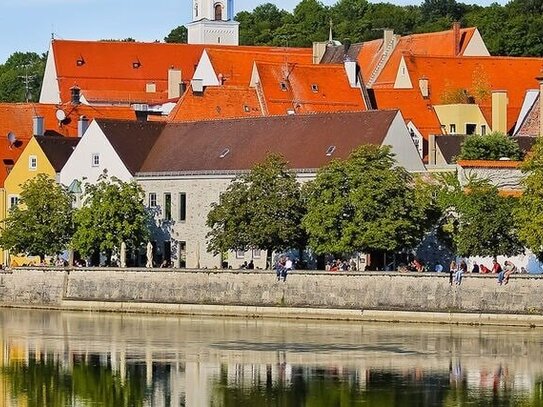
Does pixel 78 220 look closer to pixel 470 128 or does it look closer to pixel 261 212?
pixel 261 212

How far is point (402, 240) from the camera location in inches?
3250

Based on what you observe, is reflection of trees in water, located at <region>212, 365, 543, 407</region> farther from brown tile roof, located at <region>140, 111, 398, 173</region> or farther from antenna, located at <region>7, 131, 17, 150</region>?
antenna, located at <region>7, 131, 17, 150</region>

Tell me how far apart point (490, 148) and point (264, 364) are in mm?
38204

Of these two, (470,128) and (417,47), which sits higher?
(417,47)

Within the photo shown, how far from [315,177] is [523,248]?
10156 mm

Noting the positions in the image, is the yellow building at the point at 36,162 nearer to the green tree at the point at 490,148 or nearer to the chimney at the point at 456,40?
the green tree at the point at 490,148

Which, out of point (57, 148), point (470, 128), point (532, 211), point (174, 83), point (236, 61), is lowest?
point (532, 211)

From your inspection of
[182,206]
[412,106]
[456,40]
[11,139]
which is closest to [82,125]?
[11,139]

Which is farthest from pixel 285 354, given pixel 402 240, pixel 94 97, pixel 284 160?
pixel 94 97

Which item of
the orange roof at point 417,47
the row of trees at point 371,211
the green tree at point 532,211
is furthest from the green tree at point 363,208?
the orange roof at point 417,47

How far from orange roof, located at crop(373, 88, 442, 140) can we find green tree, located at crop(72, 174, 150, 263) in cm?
2638

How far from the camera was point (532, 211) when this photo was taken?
78.8 m

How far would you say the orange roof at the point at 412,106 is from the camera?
390ft

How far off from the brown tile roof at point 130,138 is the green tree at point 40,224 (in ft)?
11.1
